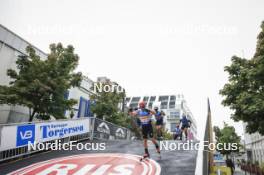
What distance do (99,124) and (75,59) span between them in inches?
211

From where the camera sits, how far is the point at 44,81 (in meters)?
14.5

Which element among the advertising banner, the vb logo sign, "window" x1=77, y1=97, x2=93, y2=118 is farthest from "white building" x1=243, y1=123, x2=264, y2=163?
the vb logo sign

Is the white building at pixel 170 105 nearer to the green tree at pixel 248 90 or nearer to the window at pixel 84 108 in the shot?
the window at pixel 84 108

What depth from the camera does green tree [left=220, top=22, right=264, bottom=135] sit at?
40.7 feet

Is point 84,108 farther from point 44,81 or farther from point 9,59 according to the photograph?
point 44,81

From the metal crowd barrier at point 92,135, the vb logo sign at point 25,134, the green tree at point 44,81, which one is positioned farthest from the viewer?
the green tree at point 44,81

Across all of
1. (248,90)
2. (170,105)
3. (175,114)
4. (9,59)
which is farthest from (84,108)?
(170,105)

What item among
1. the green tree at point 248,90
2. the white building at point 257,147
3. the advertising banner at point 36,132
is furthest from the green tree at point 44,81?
the white building at point 257,147

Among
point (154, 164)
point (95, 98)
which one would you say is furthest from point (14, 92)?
point (95, 98)

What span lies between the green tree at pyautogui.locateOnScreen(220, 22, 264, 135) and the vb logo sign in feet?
37.6

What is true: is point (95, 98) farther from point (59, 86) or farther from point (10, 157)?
point (10, 157)

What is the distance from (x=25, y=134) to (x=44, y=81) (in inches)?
243

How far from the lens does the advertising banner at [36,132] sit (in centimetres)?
820

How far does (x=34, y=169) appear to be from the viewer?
6.89m
